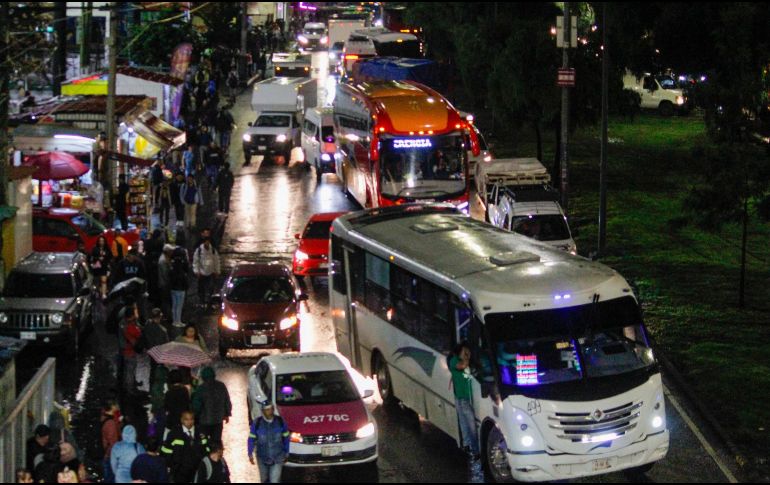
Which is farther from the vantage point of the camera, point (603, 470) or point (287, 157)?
point (287, 157)

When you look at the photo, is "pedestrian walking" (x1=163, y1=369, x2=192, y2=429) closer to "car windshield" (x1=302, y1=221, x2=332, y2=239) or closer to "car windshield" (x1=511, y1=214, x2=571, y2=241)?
"car windshield" (x1=302, y1=221, x2=332, y2=239)

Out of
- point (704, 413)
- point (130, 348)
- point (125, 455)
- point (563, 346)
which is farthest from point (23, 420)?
point (704, 413)

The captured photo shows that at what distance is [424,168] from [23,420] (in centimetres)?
1919

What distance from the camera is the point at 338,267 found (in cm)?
2208

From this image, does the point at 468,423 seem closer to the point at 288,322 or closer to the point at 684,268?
the point at 288,322

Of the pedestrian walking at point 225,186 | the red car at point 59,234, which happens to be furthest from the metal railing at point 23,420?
the pedestrian walking at point 225,186

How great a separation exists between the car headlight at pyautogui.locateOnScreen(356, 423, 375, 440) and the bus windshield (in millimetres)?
17056

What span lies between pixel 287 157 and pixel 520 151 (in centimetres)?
999

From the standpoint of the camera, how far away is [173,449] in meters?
14.3

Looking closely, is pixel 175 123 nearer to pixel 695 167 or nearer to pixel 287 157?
pixel 287 157

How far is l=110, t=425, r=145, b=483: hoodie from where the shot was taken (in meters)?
13.5

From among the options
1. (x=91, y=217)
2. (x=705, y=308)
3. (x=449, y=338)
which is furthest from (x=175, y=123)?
(x=449, y=338)

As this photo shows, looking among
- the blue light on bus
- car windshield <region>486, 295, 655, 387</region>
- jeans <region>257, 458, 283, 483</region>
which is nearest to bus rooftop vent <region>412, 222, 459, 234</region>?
car windshield <region>486, 295, 655, 387</region>

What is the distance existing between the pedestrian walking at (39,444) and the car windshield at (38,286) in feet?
29.3
